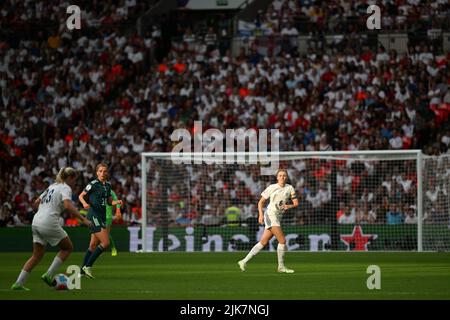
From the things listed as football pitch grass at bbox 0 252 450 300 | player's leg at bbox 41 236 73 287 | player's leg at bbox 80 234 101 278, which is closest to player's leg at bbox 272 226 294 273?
football pitch grass at bbox 0 252 450 300

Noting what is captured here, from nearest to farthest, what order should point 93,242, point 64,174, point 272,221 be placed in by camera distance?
point 64,174
point 93,242
point 272,221

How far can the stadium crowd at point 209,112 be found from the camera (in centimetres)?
3172

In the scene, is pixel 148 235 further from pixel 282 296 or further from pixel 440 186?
pixel 282 296

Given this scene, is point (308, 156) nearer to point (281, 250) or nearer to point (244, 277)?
point (281, 250)

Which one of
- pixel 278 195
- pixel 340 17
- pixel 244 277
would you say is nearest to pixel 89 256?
Result: pixel 244 277

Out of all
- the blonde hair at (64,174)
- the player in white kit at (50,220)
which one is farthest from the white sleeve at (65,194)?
the blonde hair at (64,174)

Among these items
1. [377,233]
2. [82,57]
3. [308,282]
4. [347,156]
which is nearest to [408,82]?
[347,156]

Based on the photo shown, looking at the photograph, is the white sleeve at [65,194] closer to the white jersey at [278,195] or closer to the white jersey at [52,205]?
the white jersey at [52,205]

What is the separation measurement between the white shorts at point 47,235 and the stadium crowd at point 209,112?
15.3 meters

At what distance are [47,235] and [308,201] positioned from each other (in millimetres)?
15982

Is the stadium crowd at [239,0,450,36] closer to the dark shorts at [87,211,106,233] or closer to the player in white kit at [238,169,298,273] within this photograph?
the player in white kit at [238,169,298,273]

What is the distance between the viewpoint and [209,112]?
35.3 m

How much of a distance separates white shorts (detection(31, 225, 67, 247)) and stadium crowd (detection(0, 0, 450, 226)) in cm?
1532

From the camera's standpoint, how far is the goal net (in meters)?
29.8
